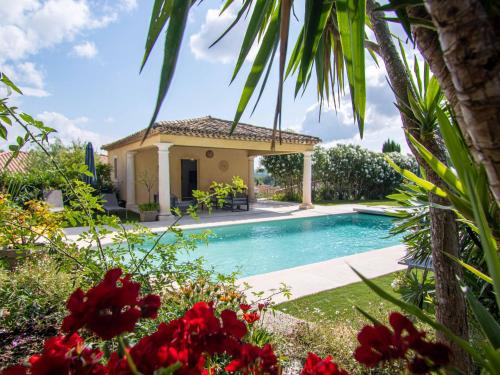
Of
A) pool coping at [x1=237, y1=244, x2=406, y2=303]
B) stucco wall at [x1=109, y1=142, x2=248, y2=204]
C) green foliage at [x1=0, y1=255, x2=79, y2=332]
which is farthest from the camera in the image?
stucco wall at [x1=109, y1=142, x2=248, y2=204]

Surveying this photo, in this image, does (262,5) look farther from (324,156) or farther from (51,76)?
(324,156)

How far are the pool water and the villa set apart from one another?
3.54m

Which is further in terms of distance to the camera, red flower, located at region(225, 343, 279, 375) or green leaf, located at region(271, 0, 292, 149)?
green leaf, located at region(271, 0, 292, 149)

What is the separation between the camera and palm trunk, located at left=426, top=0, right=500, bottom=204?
698mm

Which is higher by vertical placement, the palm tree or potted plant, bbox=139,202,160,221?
the palm tree

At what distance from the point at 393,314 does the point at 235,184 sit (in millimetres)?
2594

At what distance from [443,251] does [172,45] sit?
175 centimetres

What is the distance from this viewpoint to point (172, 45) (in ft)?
3.51

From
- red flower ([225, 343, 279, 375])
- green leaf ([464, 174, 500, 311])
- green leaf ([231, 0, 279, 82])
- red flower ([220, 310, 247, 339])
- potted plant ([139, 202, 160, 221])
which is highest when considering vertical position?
green leaf ([231, 0, 279, 82])

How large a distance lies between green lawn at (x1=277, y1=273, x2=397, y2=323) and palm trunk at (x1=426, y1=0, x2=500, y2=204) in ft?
11.2

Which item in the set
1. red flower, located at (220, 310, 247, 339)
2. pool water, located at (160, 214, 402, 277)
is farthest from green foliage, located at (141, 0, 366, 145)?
pool water, located at (160, 214, 402, 277)

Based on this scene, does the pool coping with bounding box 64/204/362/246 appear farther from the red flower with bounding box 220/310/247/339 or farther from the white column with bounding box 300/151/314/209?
the red flower with bounding box 220/310/247/339

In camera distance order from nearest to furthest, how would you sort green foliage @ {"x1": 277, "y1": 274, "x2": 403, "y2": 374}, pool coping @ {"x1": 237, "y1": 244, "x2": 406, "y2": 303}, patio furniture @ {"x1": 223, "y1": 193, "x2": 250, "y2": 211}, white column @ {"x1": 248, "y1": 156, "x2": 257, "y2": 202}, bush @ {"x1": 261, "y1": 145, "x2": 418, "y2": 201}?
green foliage @ {"x1": 277, "y1": 274, "x2": 403, "y2": 374}
pool coping @ {"x1": 237, "y1": 244, "x2": 406, "y2": 303}
patio furniture @ {"x1": 223, "y1": 193, "x2": 250, "y2": 211}
white column @ {"x1": 248, "y1": 156, "x2": 257, "y2": 202}
bush @ {"x1": 261, "y1": 145, "x2": 418, "y2": 201}

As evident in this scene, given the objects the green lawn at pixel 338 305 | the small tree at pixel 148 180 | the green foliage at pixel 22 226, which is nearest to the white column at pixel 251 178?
the small tree at pixel 148 180
